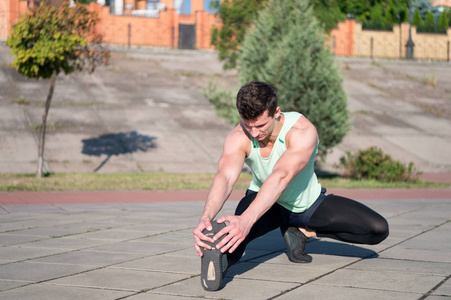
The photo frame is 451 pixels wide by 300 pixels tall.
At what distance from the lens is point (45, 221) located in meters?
7.58

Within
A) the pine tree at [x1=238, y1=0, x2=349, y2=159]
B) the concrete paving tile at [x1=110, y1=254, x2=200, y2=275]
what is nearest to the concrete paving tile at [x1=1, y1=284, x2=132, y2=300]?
the concrete paving tile at [x1=110, y1=254, x2=200, y2=275]

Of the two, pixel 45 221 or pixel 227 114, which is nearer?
pixel 45 221

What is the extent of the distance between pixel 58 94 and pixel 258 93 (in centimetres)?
1843

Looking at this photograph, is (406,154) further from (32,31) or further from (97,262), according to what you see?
(97,262)

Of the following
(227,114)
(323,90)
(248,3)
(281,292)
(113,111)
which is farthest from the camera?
(248,3)

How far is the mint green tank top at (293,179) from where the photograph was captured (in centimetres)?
445

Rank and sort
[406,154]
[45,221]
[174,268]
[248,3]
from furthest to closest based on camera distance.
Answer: [248,3], [406,154], [45,221], [174,268]

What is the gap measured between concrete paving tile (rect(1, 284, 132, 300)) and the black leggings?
4.17 feet

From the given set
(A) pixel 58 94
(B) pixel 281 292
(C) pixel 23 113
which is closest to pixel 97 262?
(B) pixel 281 292

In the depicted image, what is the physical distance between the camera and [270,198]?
4.04 metres

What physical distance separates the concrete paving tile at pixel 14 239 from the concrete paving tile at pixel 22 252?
0.26 metres

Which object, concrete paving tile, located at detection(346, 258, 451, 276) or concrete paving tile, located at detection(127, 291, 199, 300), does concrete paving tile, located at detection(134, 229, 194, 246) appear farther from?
concrete paving tile, located at detection(127, 291, 199, 300)

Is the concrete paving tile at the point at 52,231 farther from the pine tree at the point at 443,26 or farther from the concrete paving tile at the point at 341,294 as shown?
the pine tree at the point at 443,26

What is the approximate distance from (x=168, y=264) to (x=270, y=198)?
1.32 meters
